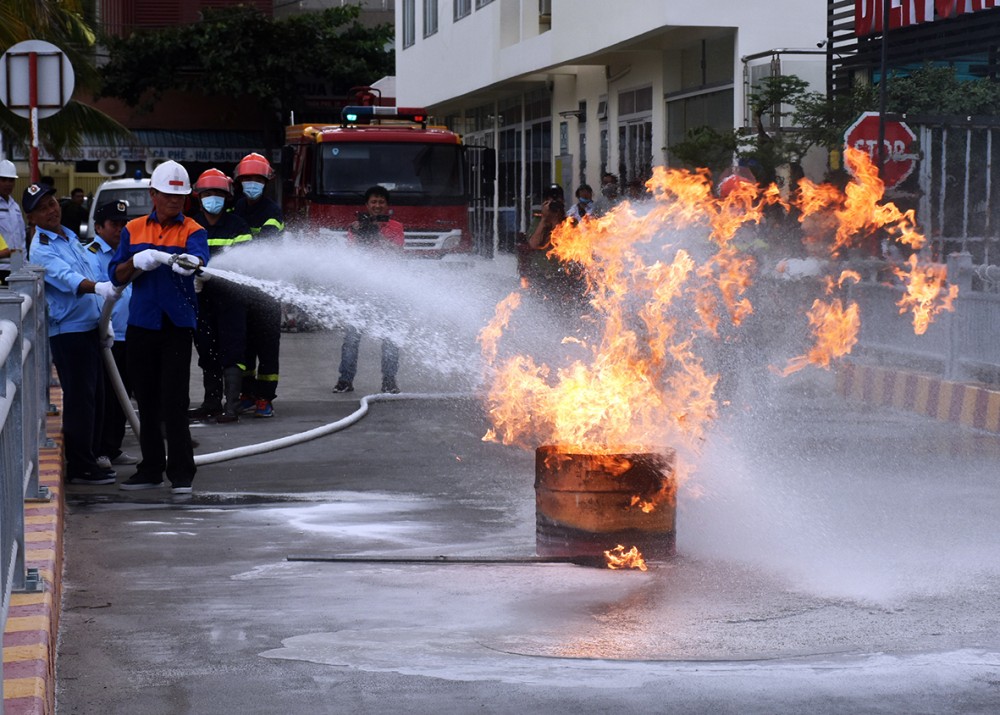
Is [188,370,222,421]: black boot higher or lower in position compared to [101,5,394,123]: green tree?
lower

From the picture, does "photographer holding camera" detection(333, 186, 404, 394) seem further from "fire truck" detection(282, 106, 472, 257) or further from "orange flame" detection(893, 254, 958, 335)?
"fire truck" detection(282, 106, 472, 257)

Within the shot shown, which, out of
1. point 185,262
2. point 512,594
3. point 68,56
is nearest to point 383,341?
point 185,262

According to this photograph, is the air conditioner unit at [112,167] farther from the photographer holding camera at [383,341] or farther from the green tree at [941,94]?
the photographer holding camera at [383,341]

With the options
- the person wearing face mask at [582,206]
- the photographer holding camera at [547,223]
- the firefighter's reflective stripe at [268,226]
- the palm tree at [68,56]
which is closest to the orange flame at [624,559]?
the firefighter's reflective stripe at [268,226]

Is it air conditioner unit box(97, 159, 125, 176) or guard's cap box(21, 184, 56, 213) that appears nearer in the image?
guard's cap box(21, 184, 56, 213)

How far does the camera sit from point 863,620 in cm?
582

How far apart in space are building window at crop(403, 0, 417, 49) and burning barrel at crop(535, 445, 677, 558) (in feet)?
114

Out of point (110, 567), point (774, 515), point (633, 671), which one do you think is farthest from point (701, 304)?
point (633, 671)

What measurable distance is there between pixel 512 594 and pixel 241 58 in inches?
1653

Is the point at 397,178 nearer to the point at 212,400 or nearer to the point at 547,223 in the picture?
the point at 547,223

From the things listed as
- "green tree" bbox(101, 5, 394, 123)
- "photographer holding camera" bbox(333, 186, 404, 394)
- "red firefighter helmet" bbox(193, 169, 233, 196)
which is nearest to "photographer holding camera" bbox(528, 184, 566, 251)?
"photographer holding camera" bbox(333, 186, 404, 394)

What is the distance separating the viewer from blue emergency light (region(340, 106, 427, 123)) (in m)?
21.0

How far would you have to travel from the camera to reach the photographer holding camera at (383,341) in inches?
536

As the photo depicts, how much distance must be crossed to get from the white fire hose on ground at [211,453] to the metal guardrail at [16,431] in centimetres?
80
